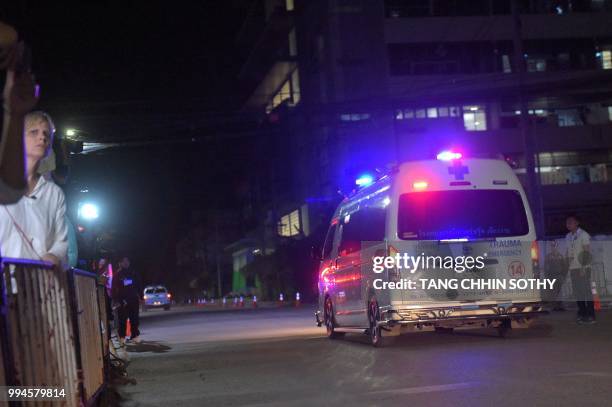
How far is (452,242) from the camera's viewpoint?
471 inches

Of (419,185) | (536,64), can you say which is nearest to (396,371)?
(419,185)

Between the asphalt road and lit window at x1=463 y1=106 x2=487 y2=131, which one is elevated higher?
lit window at x1=463 y1=106 x2=487 y2=131

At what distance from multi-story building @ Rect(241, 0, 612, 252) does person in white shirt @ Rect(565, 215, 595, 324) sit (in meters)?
27.9

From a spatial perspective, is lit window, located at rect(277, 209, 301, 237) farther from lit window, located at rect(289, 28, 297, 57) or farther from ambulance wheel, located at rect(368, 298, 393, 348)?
ambulance wheel, located at rect(368, 298, 393, 348)

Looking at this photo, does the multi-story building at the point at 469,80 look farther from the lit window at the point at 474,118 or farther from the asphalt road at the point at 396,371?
the asphalt road at the point at 396,371

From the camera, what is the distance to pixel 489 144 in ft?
154

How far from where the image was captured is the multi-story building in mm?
45406

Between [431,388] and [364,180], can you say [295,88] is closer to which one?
[364,180]

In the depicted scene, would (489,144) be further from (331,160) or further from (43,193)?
(43,193)

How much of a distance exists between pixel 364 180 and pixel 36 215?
9793 millimetres

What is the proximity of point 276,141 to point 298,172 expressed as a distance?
8.59 m

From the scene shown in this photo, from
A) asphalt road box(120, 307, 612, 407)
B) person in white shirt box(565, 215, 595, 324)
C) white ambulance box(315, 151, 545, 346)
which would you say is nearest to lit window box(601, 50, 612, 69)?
person in white shirt box(565, 215, 595, 324)

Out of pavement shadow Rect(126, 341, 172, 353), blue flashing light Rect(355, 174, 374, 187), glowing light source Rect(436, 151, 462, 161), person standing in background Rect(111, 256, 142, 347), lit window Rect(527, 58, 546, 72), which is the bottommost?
pavement shadow Rect(126, 341, 172, 353)

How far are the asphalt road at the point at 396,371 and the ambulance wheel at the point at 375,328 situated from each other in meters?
0.17
